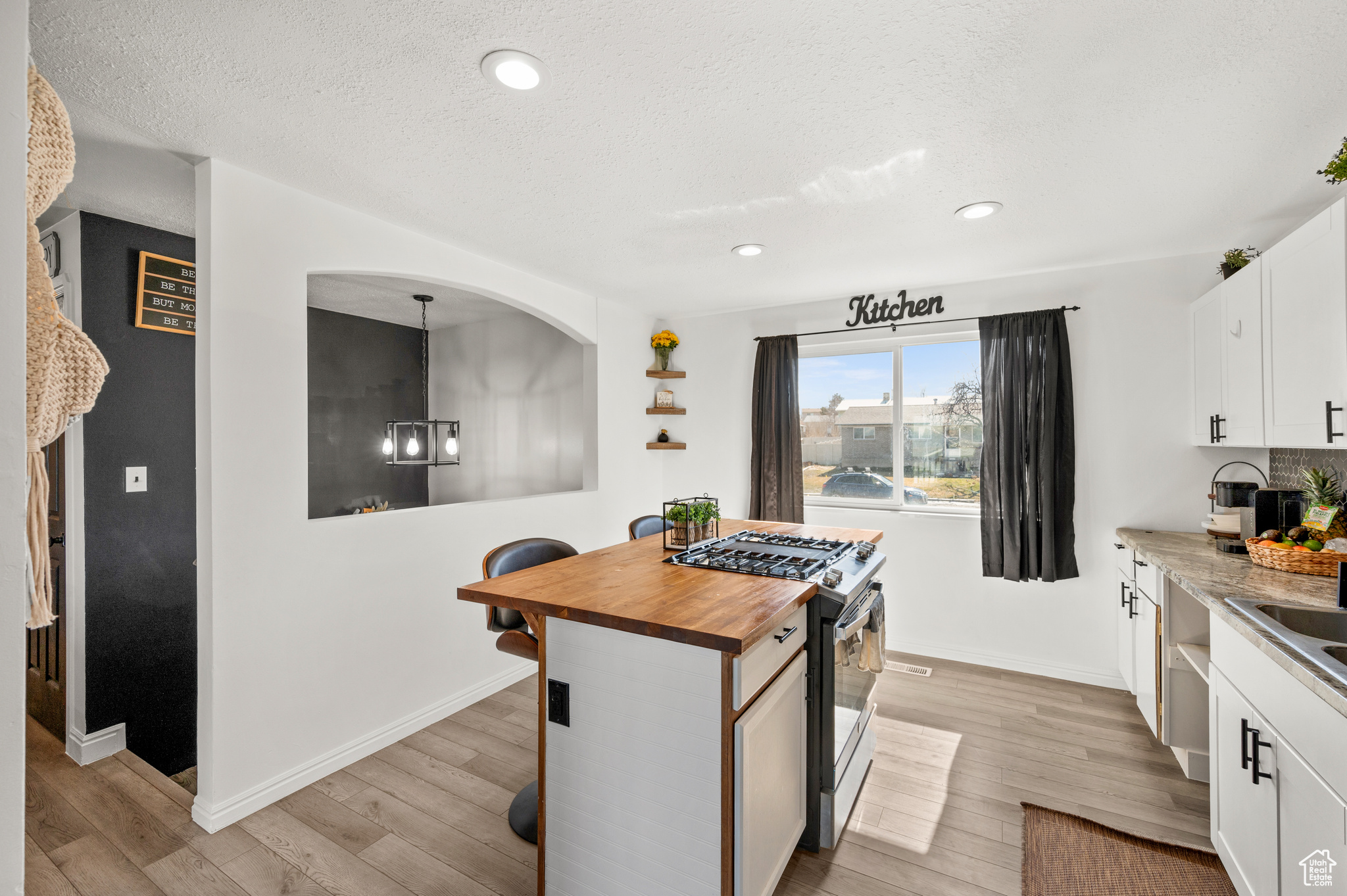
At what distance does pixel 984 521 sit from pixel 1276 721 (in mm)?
2236

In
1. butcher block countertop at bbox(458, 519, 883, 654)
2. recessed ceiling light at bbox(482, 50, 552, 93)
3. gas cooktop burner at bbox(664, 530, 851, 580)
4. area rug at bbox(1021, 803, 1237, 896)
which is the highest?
recessed ceiling light at bbox(482, 50, 552, 93)

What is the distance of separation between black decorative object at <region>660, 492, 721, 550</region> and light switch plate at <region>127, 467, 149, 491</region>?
8.27 ft

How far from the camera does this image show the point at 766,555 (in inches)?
95.5

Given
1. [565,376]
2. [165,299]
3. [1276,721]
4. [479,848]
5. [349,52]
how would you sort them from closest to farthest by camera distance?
1. [1276,721]
2. [349,52]
3. [479,848]
4. [165,299]
5. [565,376]

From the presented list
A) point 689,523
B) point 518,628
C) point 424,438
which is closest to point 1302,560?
point 689,523

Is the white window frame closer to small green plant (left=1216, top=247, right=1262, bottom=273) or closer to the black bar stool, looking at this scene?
small green plant (left=1216, top=247, right=1262, bottom=273)

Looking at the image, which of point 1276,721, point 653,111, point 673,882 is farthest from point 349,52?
point 1276,721

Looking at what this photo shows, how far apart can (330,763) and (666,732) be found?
1.87 meters

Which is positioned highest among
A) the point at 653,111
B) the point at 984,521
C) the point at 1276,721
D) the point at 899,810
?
the point at 653,111

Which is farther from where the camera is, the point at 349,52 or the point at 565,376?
the point at 565,376

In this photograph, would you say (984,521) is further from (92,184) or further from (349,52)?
(92,184)

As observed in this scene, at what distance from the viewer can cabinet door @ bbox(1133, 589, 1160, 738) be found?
259 centimetres

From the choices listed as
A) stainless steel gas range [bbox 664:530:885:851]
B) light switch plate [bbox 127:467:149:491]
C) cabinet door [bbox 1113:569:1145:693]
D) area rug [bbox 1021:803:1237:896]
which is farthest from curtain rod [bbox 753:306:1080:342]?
light switch plate [bbox 127:467:149:491]

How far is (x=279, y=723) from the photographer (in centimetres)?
239
